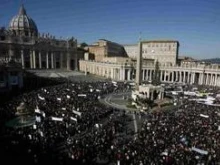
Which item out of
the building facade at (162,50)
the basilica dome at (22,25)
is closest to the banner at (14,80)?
the basilica dome at (22,25)

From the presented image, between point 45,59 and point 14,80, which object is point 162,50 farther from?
point 14,80

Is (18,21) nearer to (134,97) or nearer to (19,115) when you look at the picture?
(134,97)

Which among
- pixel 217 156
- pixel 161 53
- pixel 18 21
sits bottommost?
pixel 217 156

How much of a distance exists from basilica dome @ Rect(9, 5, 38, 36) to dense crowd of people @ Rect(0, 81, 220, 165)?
287ft

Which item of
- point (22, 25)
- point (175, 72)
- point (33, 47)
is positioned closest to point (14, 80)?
point (33, 47)

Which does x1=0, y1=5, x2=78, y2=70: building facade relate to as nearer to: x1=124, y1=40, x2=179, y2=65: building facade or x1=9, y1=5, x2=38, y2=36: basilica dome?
x1=9, y1=5, x2=38, y2=36: basilica dome

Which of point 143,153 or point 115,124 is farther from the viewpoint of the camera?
point 115,124

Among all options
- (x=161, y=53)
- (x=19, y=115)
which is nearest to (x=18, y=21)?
(x=161, y=53)

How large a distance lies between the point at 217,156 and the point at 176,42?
96.6 metres

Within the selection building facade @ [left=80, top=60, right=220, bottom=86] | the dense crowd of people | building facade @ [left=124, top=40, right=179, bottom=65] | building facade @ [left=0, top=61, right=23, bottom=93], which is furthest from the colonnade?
the dense crowd of people

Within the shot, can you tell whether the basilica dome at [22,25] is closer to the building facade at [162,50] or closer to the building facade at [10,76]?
the building facade at [162,50]

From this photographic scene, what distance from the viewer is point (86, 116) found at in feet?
98.3

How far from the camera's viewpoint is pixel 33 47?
3701 inches

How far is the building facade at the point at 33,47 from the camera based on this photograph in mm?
88062
